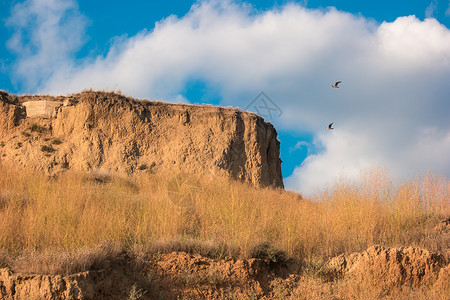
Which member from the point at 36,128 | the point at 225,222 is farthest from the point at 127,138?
the point at 225,222

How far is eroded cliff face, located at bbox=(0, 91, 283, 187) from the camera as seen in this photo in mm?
15367

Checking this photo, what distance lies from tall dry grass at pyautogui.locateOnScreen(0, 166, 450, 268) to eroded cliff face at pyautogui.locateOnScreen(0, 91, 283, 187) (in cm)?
566

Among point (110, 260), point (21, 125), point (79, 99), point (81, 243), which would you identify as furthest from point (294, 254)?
point (21, 125)

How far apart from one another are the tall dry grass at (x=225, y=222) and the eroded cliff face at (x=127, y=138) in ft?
18.6

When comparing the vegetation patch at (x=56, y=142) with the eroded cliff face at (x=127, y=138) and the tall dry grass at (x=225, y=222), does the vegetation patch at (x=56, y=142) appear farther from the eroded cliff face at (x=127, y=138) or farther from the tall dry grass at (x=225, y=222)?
the tall dry grass at (x=225, y=222)

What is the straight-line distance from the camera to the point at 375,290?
235 inches

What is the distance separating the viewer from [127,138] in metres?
16.3

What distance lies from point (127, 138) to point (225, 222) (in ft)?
31.8

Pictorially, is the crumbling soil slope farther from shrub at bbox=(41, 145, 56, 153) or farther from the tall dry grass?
shrub at bbox=(41, 145, 56, 153)

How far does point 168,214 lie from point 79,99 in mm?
11070

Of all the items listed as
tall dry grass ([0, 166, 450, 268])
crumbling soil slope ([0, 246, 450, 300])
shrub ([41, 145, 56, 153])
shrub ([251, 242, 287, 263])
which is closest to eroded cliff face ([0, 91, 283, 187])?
shrub ([41, 145, 56, 153])

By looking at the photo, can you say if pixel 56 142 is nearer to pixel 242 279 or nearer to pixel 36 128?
pixel 36 128

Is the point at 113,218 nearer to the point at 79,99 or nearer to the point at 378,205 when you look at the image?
the point at 378,205

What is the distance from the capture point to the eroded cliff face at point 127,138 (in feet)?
50.4
